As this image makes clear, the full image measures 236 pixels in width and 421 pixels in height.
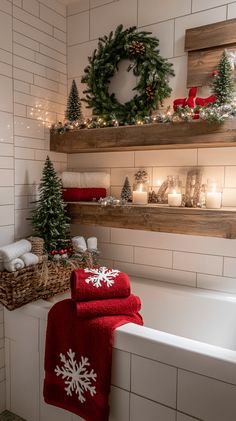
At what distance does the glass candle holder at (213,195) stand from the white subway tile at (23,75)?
4.50ft

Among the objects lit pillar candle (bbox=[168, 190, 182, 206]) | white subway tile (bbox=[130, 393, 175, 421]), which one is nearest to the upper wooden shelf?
lit pillar candle (bbox=[168, 190, 182, 206])

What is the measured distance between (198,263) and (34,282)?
1023 mm

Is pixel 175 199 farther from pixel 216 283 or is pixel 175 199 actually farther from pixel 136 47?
pixel 136 47

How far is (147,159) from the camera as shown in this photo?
2287mm

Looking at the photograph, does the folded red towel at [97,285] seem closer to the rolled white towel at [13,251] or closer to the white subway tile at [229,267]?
the rolled white towel at [13,251]

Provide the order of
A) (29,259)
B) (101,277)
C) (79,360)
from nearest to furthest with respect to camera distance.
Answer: (79,360), (101,277), (29,259)

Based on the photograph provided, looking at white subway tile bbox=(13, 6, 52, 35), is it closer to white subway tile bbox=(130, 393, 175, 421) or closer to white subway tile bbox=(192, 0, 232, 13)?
white subway tile bbox=(192, 0, 232, 13)

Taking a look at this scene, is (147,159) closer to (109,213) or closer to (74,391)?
(109,213)

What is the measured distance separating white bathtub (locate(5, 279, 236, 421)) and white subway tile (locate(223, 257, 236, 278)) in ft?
0.44

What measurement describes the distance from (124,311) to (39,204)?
3.20ft

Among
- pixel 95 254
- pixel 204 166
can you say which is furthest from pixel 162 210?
pixel 95 254

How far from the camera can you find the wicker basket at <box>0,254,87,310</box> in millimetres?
1761

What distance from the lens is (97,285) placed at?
1.56 metres

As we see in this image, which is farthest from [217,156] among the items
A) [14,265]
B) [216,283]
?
[14,265]
